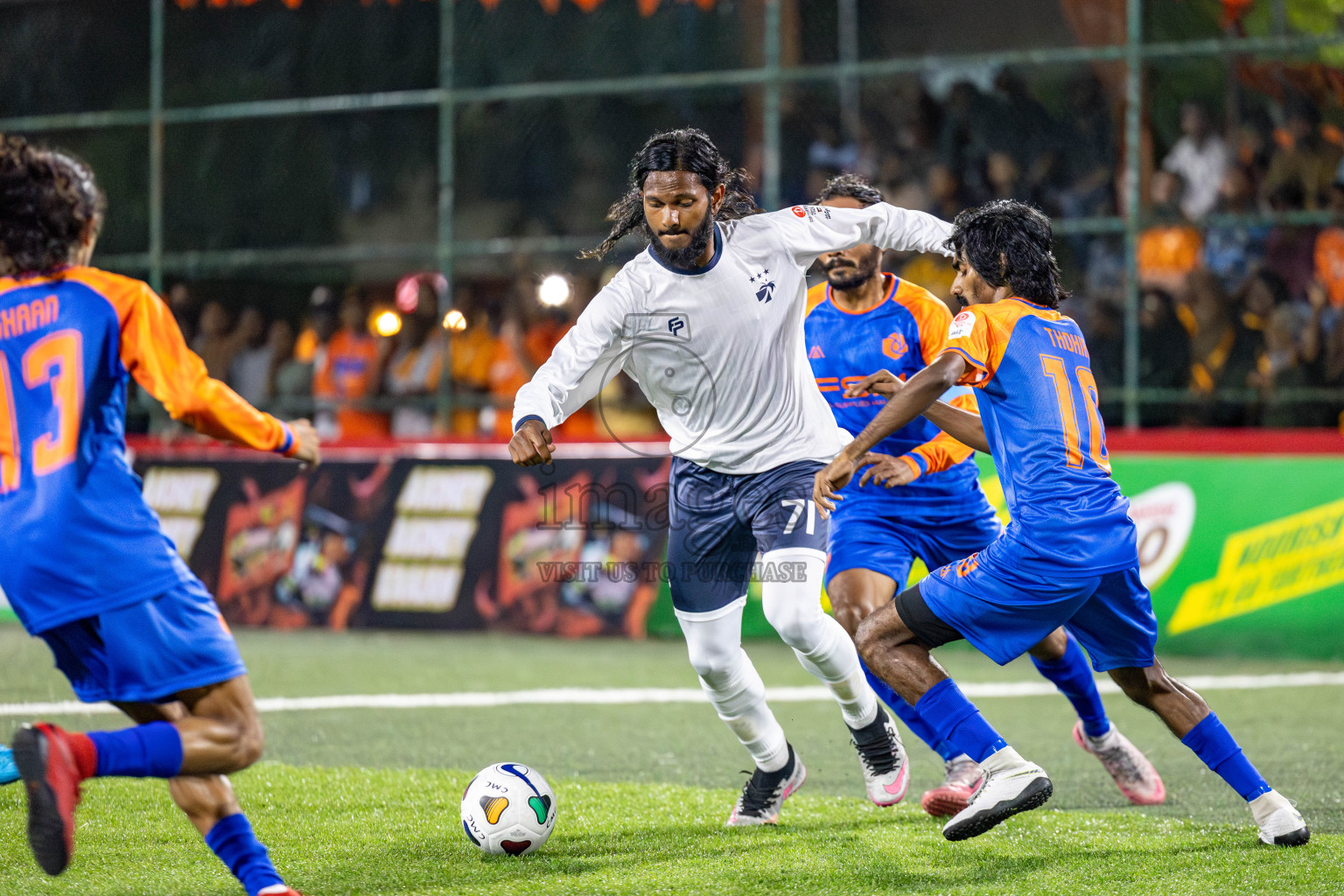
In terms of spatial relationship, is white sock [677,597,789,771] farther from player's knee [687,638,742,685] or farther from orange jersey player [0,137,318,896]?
orange jersey player [0,137,318,896]

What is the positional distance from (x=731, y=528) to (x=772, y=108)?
800 centimetres

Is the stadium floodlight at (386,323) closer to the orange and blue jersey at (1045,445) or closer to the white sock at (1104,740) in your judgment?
the white sock at (1104,740)

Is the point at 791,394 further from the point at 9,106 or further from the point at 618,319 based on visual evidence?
the point at 9,106

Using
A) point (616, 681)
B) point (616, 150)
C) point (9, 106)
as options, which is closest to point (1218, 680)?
point (616, 681)

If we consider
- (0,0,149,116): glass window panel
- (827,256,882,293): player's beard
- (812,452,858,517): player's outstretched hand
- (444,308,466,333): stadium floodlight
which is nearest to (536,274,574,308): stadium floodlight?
(444,308,466,333): stadium floodlight

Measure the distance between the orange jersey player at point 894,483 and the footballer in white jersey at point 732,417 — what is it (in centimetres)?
43

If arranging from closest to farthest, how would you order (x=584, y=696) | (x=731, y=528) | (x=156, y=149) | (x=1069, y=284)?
(x=731, y=528) → (x=584, y=696) → (x=1069, y=284) → (x=156, y=149)

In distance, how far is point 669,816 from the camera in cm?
577

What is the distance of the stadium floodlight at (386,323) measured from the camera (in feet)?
46.9

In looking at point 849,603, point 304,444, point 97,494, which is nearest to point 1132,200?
point 849,603

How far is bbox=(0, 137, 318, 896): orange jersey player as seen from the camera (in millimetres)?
3877

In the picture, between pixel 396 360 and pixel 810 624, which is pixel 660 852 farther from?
pixel 396 360

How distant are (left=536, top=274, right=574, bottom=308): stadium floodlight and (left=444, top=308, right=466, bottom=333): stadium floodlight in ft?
2.40

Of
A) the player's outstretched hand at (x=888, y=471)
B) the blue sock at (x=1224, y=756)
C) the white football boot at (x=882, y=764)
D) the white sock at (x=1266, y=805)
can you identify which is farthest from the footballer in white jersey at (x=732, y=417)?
the white sock at (x=1266, y=805)
